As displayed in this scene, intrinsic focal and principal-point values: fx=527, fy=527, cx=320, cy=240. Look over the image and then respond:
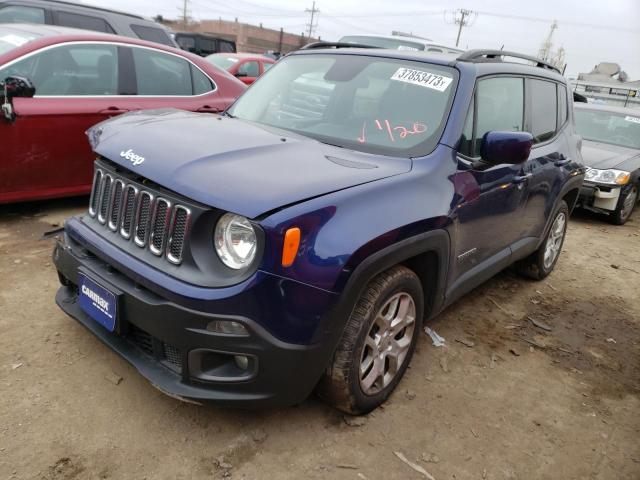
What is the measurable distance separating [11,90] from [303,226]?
132 inches

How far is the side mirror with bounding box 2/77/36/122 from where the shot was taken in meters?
4.14

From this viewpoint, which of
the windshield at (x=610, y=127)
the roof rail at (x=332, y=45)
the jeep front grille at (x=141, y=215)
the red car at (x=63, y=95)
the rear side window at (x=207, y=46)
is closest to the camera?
the jeep front grille at (x=141, y=215)

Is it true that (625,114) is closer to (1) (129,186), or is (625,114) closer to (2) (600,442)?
(2) (600,442)

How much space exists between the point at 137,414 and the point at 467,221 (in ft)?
6.57

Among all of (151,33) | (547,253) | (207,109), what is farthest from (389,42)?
(547,253)

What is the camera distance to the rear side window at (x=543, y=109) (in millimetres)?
3908

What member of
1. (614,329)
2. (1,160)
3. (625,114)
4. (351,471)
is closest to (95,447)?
(351,471)

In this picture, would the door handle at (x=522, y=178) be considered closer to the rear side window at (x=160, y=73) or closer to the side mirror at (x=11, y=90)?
the rear side window at (x=160, y=73)

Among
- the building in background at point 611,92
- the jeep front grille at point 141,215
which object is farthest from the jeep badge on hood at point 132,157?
the building in background at point 611,92

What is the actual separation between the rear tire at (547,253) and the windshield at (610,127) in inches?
165

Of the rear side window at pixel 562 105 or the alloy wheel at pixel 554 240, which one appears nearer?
the rear side window at pixel 562 105

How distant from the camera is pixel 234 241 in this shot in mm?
2158

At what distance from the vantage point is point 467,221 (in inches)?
117

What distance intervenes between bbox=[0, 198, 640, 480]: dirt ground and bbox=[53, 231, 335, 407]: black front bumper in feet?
1.09
